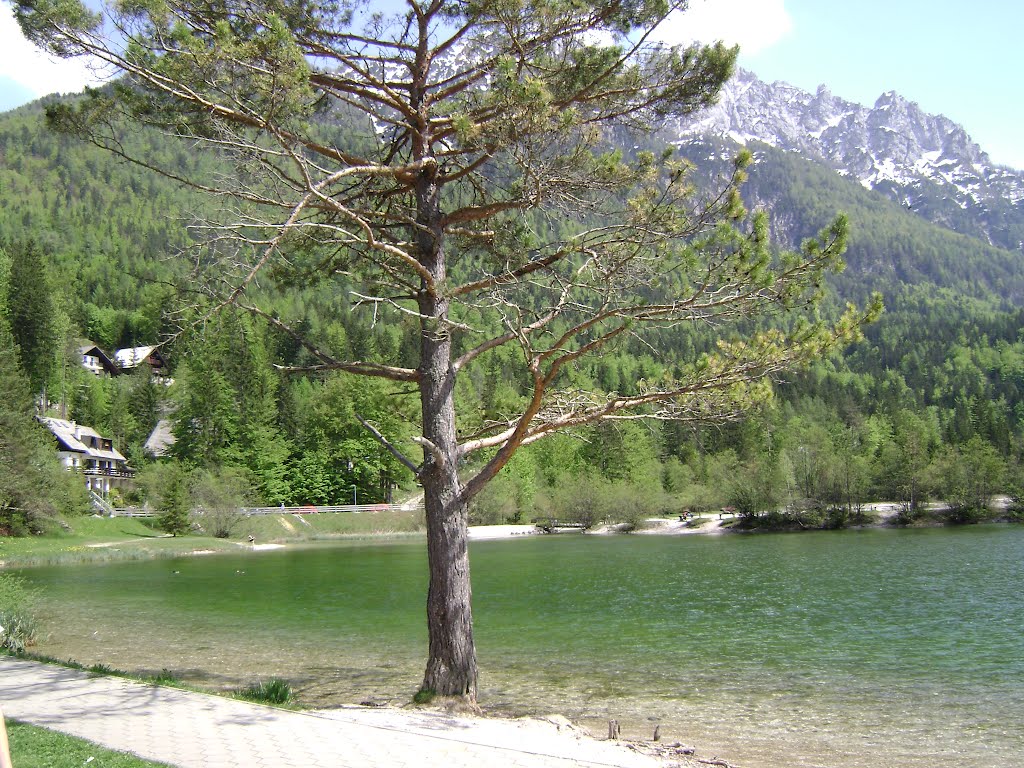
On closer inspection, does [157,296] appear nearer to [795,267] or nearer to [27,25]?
[27,25]

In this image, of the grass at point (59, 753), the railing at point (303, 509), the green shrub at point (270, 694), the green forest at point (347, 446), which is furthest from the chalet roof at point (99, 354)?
the grass at point (59, 753)

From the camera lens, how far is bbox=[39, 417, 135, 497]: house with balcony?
2522 inches

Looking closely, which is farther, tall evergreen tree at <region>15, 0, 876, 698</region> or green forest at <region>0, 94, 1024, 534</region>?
green forest at <region>0, 94, 1024, 534</region>

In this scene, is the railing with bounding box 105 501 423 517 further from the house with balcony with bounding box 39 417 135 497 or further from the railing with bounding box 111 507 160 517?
the house with balcony with bounding box 39 417 135 497

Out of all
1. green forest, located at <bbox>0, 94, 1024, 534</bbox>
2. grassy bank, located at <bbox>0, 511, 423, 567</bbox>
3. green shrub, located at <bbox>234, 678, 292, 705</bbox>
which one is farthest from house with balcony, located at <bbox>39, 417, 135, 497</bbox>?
green shrub, located at <bbox>234, 678, 292, 705</bbox>

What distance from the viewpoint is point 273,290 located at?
10.3 metres

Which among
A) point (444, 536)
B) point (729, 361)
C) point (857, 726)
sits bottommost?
point (857, 726)

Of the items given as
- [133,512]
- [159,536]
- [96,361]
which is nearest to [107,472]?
[133,512]

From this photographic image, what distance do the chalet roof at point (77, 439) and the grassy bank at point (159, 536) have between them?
48.3ft

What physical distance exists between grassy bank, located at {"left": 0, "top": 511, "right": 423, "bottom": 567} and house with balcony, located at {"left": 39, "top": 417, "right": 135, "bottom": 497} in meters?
13.7

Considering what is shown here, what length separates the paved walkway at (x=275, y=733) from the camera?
5.80 metres

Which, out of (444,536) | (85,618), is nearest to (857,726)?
(444,536)

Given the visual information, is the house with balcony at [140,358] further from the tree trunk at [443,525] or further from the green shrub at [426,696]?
the green shrub at [426,696]

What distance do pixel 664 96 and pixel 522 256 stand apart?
2.64 m
